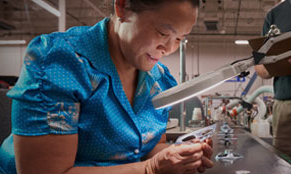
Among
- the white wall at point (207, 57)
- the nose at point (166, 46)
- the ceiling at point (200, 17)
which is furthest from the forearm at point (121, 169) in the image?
the white wall at point (207, 57)

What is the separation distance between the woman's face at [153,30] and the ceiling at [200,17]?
715 cm

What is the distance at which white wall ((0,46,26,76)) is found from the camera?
27.3 ft

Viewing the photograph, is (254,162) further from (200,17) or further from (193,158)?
(200,17)

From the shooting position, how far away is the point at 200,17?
1034 cm

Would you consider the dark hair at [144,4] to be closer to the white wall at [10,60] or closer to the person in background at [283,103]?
the person in background at [283,103]

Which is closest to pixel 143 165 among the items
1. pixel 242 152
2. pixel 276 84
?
pixel 242 152

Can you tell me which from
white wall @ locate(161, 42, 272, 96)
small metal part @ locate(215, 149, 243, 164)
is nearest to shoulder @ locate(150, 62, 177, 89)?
small metal part @ locate(215, 149, 243, 164)

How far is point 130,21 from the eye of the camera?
0.76 metres

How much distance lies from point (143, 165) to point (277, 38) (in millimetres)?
550

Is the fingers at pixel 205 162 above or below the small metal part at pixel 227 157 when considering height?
above

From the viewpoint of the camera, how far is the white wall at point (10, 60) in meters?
8.33

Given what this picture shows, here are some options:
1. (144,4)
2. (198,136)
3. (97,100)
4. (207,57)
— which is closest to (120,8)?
(144,4)

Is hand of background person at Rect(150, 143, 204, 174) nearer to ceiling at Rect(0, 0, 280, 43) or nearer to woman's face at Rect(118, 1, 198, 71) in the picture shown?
woman's face at Rect(118, 1, 198, 71)

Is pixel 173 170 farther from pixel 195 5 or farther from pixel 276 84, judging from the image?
pixel 276 84
